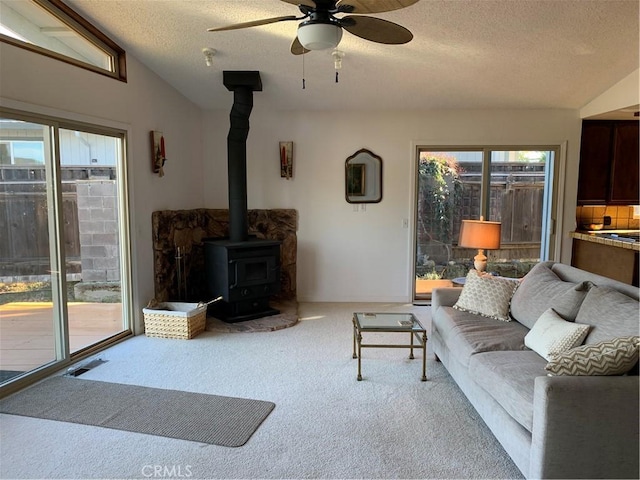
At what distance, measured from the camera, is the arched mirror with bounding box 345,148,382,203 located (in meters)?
5.44

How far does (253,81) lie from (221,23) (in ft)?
3.04

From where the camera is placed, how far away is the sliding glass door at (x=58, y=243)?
10.2ft

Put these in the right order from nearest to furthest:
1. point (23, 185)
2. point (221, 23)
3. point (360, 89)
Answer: point (23, 185)
point (221, 23)
point (360, 89)

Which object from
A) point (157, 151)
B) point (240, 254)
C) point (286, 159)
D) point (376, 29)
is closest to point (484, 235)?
point (376, 29)

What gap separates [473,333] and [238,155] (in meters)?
3.11

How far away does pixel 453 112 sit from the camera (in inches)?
209

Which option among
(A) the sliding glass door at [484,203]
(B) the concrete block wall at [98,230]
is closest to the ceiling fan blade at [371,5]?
(B) the concrete block wall at [98,230]

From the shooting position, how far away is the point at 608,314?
232 cm

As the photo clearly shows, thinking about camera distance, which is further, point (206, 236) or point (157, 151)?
point (206, 236)

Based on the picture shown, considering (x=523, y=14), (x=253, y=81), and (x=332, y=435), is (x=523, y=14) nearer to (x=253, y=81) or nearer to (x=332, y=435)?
(x=253, y=81)

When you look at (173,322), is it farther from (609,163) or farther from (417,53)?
(609,163)

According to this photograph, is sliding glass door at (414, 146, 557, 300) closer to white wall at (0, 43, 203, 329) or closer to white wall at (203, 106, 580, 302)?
white wall at (203, 106, 580, 302)

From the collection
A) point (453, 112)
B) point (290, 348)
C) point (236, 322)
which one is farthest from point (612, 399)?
point (453, 112)

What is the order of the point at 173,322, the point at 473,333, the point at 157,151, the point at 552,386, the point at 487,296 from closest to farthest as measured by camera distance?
A: the point at 552,386 → the point at 473,333 → the point at 487,296 → the point at 173,322 → the point at 157,151
